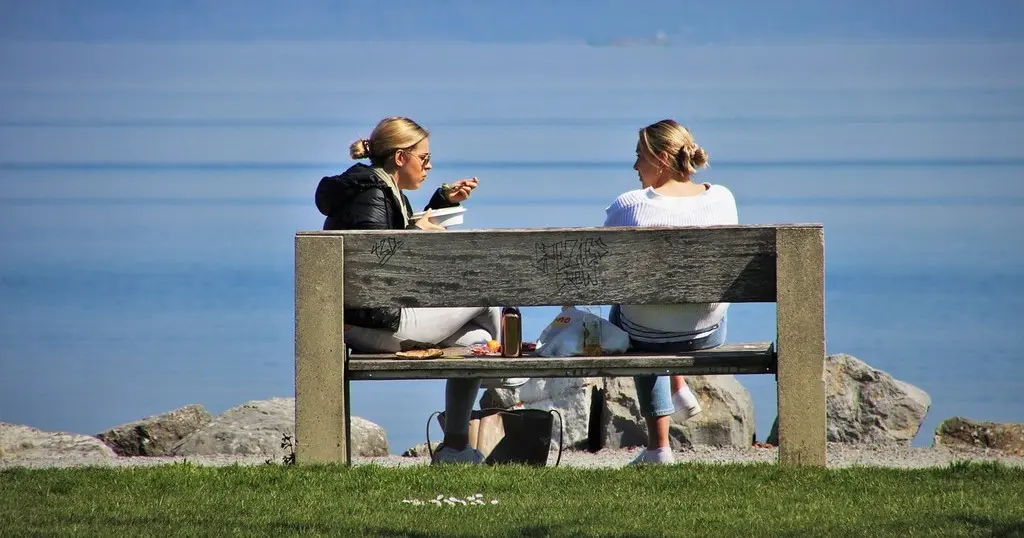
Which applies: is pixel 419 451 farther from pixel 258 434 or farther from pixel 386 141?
pixel 386 141

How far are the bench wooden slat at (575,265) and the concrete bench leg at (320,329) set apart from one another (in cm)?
14

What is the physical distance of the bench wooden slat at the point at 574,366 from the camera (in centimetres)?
729

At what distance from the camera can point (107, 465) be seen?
8102 millimetres

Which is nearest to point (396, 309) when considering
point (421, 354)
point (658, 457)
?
point (421, 354)

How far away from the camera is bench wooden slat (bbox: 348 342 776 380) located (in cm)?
729

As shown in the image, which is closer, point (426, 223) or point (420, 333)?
point (420, 333)

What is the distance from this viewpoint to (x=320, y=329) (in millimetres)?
7371

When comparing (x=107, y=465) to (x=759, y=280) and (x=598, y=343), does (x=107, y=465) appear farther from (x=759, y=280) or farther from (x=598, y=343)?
(x=759, y=280)

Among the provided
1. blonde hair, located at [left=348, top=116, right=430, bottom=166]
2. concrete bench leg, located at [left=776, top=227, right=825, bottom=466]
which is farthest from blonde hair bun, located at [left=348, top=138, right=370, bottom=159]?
concrete bench leg, located at [left=776, top=227, right=825, bottom=466]

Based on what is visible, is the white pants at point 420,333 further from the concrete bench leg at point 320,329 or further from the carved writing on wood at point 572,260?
the carved writing on wood at point 572,260

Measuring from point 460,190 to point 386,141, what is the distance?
0.60 metres

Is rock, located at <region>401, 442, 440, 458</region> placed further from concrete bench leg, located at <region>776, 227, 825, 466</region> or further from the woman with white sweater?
concrete bench leg, located at <region>776, 227, 825, 466</region>

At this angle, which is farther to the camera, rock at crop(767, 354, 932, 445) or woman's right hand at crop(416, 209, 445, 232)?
rock at crop(767, 354, 932, 445)

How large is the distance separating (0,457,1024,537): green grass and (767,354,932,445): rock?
2930mm
